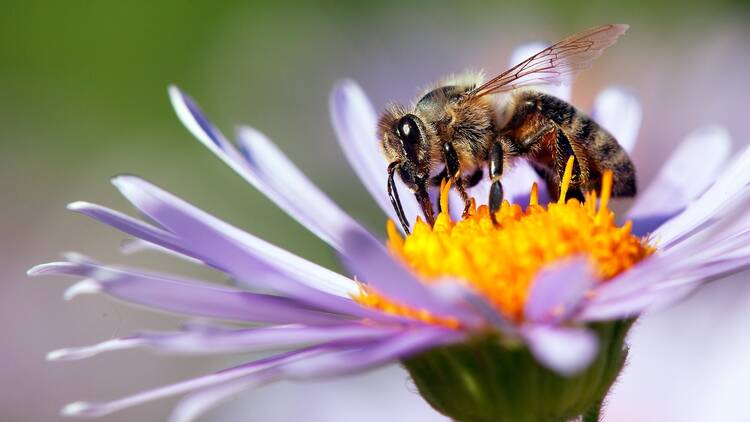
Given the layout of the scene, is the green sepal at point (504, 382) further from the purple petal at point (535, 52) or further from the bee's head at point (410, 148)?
the purple petal at point (535, 52)

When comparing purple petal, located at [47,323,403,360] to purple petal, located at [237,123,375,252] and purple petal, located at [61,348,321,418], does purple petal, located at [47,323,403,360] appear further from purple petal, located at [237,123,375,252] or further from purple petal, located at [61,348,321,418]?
purple petal, located at [237,123,375,252]

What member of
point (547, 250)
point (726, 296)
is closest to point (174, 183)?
point (726, 296)

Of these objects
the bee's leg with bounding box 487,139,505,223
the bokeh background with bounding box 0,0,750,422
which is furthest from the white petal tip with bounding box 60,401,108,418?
the bokeh background with bounding box 0,0,750,422

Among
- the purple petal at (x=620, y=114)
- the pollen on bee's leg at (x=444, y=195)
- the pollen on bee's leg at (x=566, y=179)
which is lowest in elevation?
the pollen on bee's leg at (x=566, y=179)

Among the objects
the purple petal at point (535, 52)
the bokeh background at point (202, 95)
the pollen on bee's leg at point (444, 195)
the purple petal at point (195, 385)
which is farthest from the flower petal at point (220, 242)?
the bokeh background at point (202, 95)

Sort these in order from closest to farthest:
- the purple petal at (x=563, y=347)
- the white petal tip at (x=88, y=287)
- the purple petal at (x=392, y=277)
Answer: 1. the purple petal at (x=563, y=347)
2. the purple petal at (x=392, y=277)
3. the white petal tip at (x=88, y=287)

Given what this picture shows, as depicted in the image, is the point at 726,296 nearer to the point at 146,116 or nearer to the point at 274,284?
the point at 274,284
